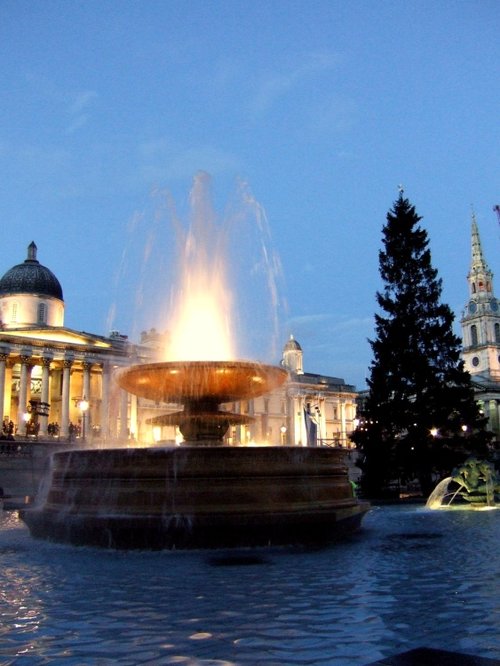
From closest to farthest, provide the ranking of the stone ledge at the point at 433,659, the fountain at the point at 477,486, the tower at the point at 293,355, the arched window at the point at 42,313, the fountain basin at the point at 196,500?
1. the stone ledge at the point at 433,659
2. the fountain basin at the point at 196,500
3. the fountain at the point at 477,486
4. the arched window at the point at 42,313
5. the tower at the point at 293,355

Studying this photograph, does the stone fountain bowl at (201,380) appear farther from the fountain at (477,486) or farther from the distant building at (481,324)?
the distant building at (481,324)

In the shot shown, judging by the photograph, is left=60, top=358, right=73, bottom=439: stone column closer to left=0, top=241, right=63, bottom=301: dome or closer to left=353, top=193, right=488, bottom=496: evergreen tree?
left=0, top=241, right=63, bottom=301: dome

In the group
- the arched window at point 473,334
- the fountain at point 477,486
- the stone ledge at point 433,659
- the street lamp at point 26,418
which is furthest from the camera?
the arched window at point 473,334

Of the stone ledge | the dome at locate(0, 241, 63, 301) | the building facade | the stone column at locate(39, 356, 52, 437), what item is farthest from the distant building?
the stone ledge

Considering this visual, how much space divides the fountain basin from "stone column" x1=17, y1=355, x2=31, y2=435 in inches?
1833

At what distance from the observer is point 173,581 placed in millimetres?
7680

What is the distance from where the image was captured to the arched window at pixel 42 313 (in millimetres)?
65250

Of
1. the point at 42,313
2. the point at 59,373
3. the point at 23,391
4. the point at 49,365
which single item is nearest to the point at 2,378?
the point at 23,391

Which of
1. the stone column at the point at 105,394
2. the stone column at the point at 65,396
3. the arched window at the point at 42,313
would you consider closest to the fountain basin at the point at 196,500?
the stone column at the point at 65,396

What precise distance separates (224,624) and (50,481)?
29.4 ft

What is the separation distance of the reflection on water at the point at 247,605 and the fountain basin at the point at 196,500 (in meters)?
0.42

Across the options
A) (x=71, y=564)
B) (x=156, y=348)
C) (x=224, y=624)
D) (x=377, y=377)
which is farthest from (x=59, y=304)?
(x=224, y=624)

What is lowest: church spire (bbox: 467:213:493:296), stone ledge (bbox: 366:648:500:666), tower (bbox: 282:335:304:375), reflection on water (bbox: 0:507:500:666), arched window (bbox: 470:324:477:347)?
reflection on water (bbox: 0:507:500:666)

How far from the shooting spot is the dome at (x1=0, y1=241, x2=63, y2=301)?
6600 centimetres
